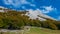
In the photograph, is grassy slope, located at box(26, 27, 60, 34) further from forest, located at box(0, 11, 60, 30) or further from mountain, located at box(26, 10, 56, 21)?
mountain, located at box(26, 10, 56, 21)

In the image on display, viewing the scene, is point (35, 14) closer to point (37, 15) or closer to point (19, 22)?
point (37, 15)

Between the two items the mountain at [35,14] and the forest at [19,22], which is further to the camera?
the mountain at [35,14]

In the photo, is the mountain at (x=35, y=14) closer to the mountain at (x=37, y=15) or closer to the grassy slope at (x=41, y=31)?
the mountain at (x=37, y=15)

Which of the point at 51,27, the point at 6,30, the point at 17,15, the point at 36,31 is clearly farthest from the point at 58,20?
the point at 6,30

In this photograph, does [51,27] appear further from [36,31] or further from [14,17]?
Result: [14,17]

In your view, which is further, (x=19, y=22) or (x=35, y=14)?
(x=35, y=14)

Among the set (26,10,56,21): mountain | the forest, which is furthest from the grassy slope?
(26,10,56,21): mountain

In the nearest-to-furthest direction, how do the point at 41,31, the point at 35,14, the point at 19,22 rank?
the point at 19,22
the point at 41,31
the point at 35,14

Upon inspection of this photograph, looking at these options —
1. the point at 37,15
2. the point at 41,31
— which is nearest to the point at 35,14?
the point at 37,15

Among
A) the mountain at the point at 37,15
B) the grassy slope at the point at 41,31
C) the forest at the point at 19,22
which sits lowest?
the grassy slope at the point at 41,31

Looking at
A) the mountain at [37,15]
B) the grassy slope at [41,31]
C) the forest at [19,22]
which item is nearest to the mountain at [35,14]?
the mountain at [37,15]

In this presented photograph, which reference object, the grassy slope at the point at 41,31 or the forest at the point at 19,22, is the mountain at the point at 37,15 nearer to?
the forest at the point at 19,22

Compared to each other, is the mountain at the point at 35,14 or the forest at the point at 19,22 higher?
the mountain at the point at 35,14

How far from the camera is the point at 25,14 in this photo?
633 centimetres
